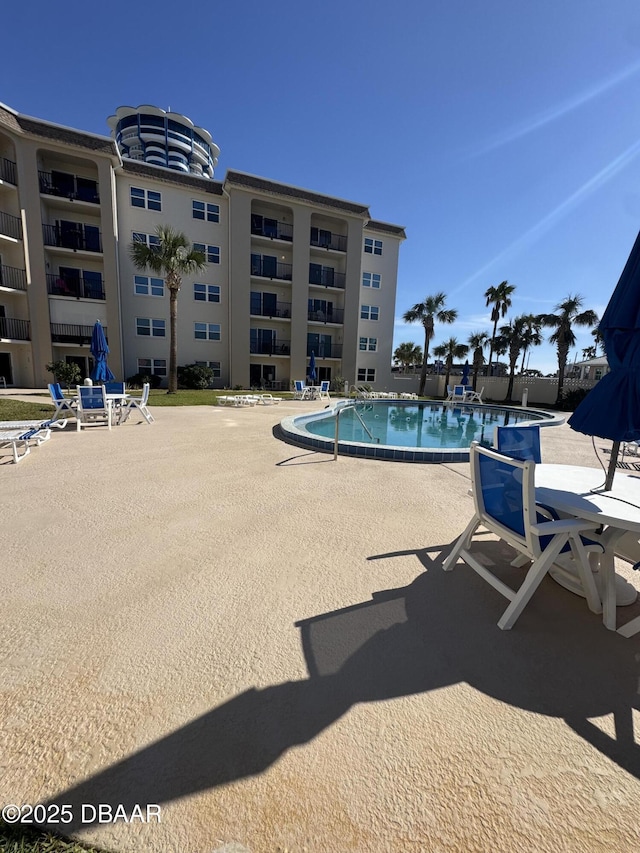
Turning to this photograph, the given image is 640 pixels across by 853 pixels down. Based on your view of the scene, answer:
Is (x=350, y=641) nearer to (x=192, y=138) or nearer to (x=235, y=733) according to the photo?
(x=235, y=733)

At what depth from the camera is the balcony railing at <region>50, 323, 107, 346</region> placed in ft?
64.5

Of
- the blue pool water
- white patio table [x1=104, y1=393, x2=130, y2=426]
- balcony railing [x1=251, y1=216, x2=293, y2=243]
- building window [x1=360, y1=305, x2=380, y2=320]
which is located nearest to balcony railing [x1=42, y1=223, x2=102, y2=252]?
balcony railing [x1=251, y1=216, x2=293, y2=243]

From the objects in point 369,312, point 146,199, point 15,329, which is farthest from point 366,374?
point 15,329

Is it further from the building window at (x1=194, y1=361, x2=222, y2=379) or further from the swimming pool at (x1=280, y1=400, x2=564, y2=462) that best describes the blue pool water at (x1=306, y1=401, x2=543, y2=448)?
the building window at (x1=194, y1=361, x2=222, y2=379)

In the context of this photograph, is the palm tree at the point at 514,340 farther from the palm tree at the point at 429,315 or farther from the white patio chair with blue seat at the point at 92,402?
the white patio chair with blue seat at the point at 92,402

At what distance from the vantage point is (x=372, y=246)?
27.9 m

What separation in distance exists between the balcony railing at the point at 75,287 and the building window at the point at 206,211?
308 inches

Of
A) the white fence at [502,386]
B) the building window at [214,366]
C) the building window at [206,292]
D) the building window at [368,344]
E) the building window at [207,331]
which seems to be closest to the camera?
the building window at [206,292]

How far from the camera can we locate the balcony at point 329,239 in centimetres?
2584

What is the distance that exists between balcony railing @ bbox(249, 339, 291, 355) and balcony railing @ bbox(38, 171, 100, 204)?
11943 millimetres

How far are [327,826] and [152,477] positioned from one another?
4645 millimetres

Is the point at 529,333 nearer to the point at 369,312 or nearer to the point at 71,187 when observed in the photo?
the point at 369,312

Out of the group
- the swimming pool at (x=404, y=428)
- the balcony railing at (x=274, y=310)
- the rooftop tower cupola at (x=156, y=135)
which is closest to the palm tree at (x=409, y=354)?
the balcony railing at (x=274, y=310)

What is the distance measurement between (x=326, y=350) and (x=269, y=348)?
4689mm
